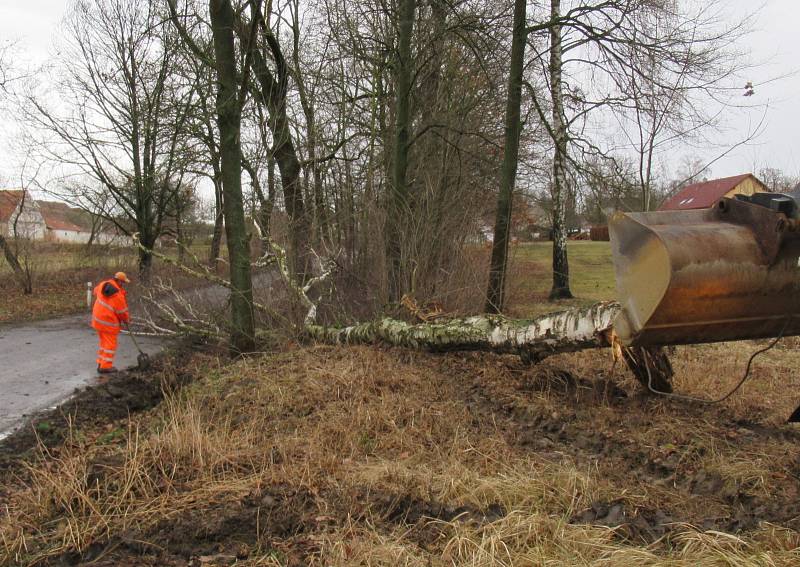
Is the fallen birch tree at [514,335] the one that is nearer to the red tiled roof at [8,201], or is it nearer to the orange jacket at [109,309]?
the orange jacket at [109,309]

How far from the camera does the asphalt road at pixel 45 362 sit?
7.72 meters

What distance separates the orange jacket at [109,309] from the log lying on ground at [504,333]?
3.71 metres

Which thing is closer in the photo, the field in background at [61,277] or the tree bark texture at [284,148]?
the tree bark texture at [284,148]

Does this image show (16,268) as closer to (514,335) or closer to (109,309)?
(109,309)

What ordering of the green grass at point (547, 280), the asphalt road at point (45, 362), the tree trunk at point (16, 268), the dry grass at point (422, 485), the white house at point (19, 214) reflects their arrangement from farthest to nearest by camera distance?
1. the white house at point (19, 214)
2. the tree trunk at point (16, 268)
3. the green grass at point (547, 280)
4. the asphalt road at point (45, 362)
5. the dry grass at point (422, 485)

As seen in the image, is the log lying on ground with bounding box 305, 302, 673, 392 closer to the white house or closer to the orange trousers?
the orange trousers

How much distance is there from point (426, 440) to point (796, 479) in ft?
8.30

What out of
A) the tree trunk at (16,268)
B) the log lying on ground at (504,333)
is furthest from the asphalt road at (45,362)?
the tree trunk at (16,268)

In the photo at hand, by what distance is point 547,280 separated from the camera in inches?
887

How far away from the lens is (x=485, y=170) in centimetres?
1592

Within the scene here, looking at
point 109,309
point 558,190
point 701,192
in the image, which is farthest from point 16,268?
point 701,192

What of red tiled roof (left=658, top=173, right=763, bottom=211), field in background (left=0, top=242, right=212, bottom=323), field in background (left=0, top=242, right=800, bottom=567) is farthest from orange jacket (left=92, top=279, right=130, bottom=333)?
red tiled roof (left=658, top=173, right=763, bottom=211)

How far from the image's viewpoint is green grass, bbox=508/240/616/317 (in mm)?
13896

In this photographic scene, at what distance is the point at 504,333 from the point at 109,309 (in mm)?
6745
